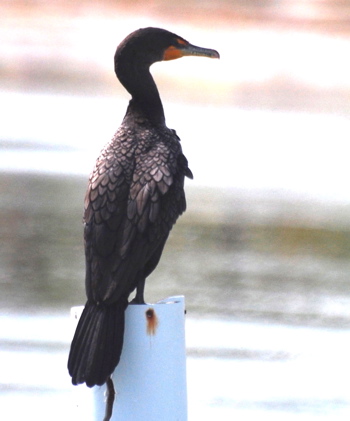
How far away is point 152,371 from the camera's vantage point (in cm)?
181

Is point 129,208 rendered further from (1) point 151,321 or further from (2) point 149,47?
(2) point 149,47

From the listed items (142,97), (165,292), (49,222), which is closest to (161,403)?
(142,97)

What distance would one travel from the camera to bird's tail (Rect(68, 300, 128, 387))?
71.6 inches

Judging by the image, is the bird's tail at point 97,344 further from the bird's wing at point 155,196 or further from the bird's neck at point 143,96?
the bird's neck at point 143,96

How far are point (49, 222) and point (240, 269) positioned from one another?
1136 millimetres

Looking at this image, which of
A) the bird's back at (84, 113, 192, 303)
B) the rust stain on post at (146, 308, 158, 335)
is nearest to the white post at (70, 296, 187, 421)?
the rust stain on post at (146, 308, 158, 335)

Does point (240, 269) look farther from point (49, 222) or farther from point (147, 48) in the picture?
point (147, 48)

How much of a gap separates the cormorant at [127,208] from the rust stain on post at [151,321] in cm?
6

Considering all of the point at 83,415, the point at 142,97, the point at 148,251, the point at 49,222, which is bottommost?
the point at 83,415

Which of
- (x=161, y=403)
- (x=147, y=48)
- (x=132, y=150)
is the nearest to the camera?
(x=161, y=403)

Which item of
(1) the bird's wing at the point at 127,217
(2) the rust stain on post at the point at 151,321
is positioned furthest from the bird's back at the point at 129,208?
(2) the rust stain on post at the point at 151,321

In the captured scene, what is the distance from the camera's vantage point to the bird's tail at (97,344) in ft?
5.97

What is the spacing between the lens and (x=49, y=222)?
589cm

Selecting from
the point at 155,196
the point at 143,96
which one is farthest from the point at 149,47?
the point at 155,196
